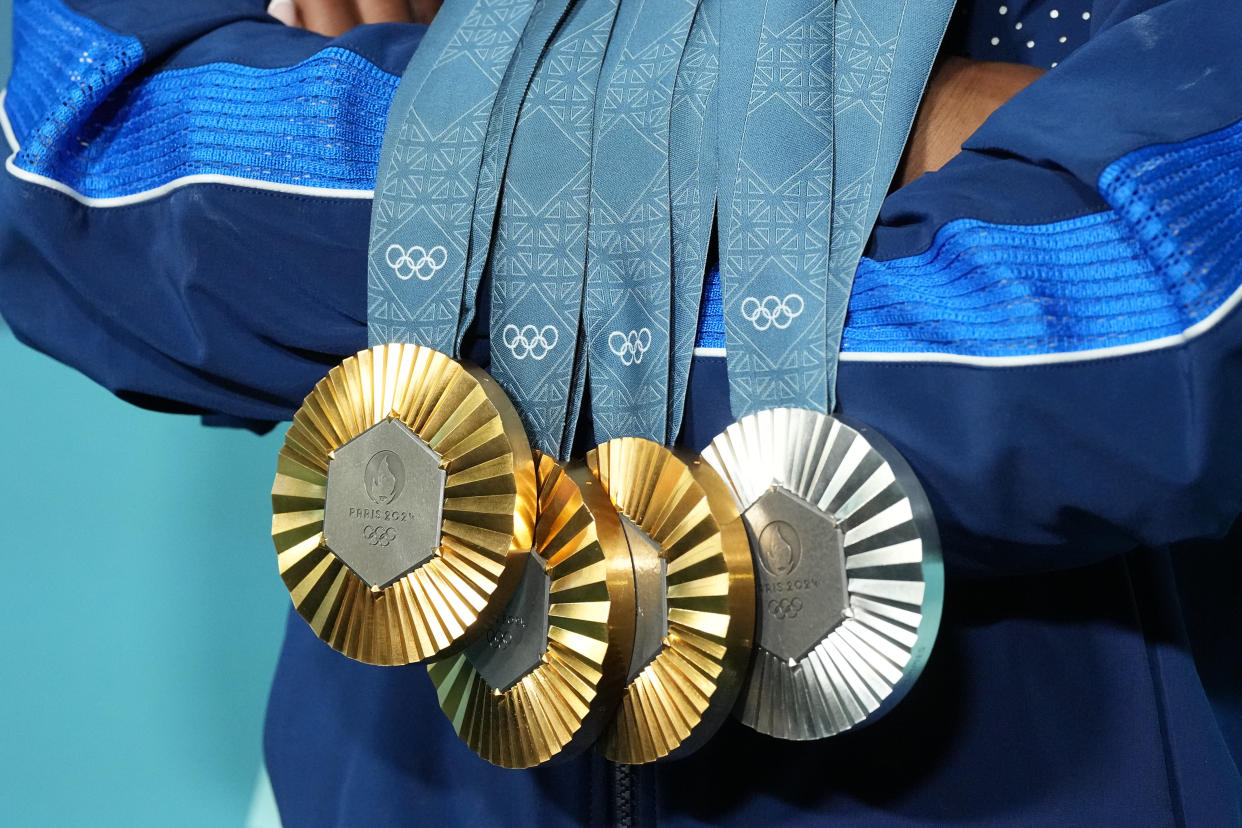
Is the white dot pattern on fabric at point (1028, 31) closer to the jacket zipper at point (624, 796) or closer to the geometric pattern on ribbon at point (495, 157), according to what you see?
the geometric pattern on ribbon at point (495, 157)

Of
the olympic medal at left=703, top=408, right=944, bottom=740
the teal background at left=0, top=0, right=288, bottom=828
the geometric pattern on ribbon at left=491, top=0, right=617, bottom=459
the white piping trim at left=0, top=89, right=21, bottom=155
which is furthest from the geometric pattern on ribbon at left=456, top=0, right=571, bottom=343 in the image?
the teal background at left=0, top=0, right=288, bottom=828

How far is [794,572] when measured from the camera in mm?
375

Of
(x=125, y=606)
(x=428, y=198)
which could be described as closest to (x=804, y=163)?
(x=428, y=198)

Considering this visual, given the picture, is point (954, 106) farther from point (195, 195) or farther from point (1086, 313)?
point (195, 195)

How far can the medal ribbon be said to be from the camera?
1.28 feet

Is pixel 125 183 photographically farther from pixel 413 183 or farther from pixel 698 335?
pixel 698 335

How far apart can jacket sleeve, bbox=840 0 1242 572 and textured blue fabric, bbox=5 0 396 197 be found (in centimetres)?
21

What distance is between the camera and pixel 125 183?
464mm

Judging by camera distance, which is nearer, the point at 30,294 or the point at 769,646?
the point at 769,646

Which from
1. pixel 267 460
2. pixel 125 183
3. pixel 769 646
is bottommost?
pixel 267 460

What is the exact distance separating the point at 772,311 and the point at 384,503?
5.8 inches

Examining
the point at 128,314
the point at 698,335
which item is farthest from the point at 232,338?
the point at 698,335

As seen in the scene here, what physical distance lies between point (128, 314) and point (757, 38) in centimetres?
27

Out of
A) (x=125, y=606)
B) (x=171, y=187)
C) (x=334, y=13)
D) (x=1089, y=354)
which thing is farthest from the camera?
(x=125, y=606)
